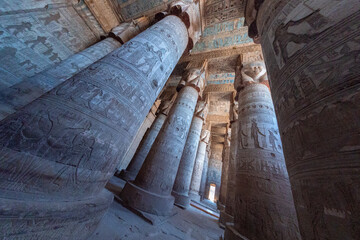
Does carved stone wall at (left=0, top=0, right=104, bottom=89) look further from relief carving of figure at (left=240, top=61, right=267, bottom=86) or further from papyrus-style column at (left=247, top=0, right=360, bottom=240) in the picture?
relief carving of figure at (left=240, top=61, right=267, bottom=86)

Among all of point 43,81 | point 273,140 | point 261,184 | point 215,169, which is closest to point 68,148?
point 261,184

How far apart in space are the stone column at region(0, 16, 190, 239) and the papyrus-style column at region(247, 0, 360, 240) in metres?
1.47

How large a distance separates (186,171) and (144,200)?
259 centimetres

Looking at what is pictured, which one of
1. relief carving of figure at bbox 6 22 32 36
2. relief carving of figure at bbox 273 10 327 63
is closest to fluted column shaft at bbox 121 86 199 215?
relief carving of figure at bbox 273 10 327 63

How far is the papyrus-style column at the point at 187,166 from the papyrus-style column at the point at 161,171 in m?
1.67

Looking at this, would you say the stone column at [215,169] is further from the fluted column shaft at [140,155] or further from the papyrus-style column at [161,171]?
the papyrus-style column at [161,171]

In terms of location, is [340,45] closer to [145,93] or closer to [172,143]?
[145,93]

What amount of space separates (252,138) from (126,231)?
8.28ft

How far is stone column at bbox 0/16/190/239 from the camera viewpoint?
79 centimetres

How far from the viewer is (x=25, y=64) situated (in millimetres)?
2820

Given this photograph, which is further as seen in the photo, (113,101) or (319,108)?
(113,101)

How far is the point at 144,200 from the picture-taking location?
234cm

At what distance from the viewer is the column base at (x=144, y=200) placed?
7.60ft

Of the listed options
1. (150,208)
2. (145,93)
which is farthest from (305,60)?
(150,208)
